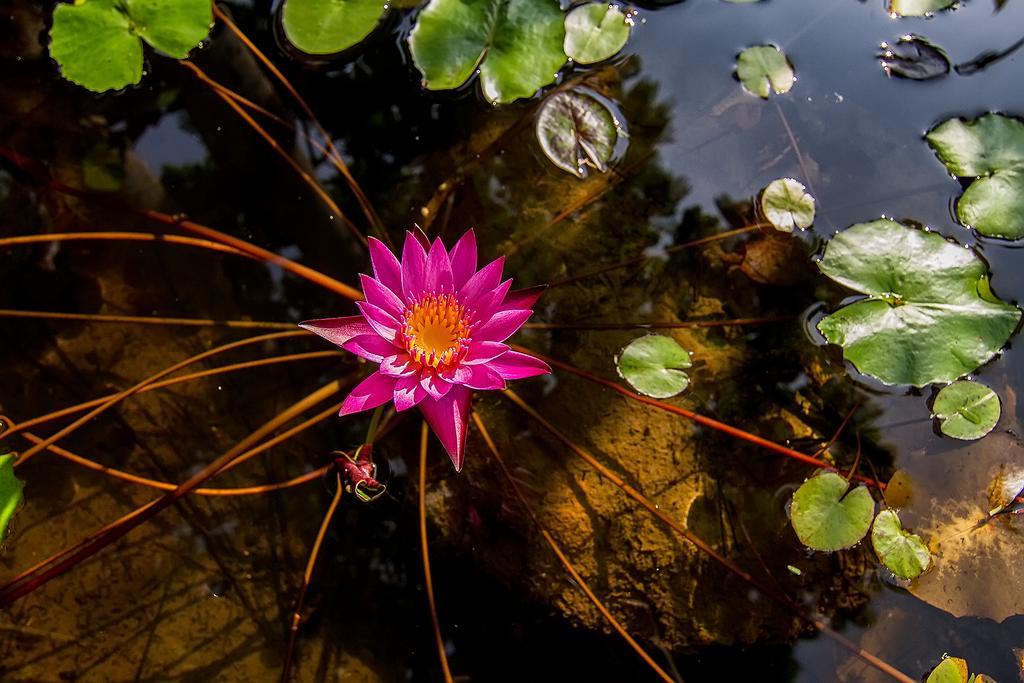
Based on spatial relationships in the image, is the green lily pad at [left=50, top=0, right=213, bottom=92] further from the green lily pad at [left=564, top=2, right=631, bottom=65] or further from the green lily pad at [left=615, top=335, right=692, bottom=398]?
the green lily pad at [left=615, top=335, right=692, bottom=398]

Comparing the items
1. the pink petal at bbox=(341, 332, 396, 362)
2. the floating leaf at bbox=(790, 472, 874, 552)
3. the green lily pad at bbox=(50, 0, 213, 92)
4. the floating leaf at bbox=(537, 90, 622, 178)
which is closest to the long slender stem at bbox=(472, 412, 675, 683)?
the pink petal at bbox=(341, 332, 396, 362)

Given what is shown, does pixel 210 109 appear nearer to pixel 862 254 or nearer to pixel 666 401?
pixel 666 401

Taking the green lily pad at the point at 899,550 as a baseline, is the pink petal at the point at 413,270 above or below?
above

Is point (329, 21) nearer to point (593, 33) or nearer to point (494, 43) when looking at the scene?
point (494, 43)

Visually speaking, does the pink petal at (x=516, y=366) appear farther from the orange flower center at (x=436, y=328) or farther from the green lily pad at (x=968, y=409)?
the green lily pad at (x=968, y=409)

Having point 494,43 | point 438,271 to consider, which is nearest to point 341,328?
point 438,271

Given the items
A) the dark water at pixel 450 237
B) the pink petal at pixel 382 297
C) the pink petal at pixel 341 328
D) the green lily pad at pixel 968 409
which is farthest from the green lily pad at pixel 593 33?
the green lily pad at pixel 968 409

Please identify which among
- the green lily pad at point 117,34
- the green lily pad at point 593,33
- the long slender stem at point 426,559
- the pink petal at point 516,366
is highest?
the green lily pad at point 117,34
